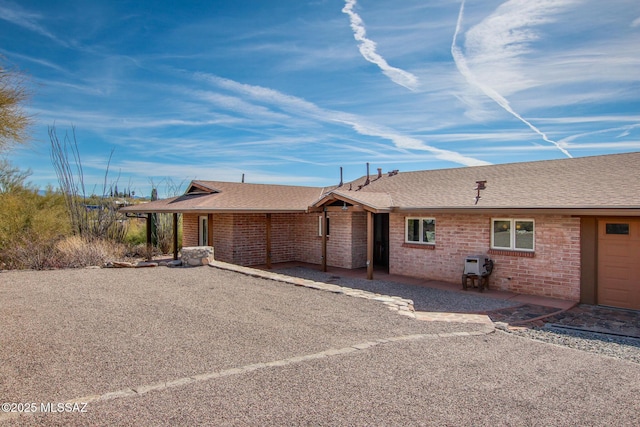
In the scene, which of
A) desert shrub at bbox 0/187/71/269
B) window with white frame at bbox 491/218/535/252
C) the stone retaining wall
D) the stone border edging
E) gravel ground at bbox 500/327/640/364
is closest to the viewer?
gravel ground at bbox 500/327/640/364

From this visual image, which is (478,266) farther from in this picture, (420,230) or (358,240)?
(358,240)

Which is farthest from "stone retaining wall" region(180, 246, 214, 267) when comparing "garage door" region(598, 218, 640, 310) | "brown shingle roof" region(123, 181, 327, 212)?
"garage door" region(598, 218, 640, 310)

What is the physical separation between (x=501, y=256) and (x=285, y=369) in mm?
8513

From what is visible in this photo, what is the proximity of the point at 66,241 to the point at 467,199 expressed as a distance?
44.1 feet

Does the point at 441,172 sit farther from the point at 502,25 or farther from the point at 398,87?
the point at 502,25

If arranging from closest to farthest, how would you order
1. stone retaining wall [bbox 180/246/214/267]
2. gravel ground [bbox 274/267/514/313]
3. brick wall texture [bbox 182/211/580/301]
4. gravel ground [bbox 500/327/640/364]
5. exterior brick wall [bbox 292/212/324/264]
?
1. gravel ground [bbox 500/327/640/364]
2. gravel ground [bbox 274/267/514/313]
3. brick wall texture [bbox 182/211/580/301]
4. stone retaining wall [bbox 180/246/214/267]
5. exterior brick wall [bbox 292/212/324/264]

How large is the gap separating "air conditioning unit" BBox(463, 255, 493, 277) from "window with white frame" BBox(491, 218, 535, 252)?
522 mm

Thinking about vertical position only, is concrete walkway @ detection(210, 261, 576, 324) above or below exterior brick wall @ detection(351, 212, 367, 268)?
below

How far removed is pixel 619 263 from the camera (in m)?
9.24

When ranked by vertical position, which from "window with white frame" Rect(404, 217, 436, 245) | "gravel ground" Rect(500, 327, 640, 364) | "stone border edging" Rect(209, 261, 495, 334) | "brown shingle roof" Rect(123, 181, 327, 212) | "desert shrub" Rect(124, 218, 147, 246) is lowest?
"gravel ground" Rect(500, 327, 640, 364)

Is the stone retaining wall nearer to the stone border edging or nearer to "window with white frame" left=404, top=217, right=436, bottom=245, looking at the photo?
the stone border edging

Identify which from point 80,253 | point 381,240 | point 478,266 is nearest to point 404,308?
point 478,266

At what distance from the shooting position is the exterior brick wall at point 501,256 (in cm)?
979

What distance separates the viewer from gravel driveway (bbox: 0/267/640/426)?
3.56 m
